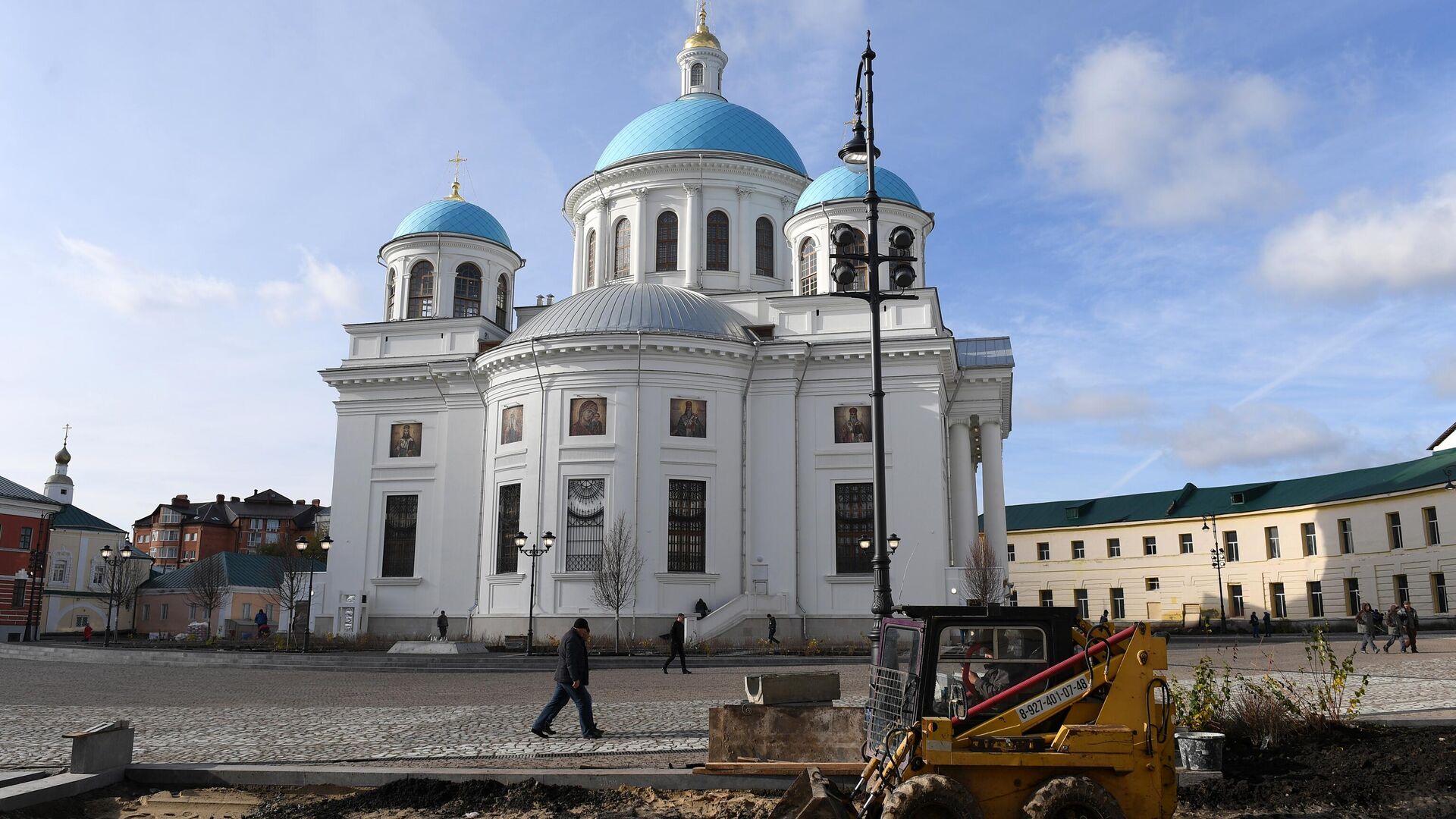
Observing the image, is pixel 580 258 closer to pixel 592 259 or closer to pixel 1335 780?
pixel 592 259

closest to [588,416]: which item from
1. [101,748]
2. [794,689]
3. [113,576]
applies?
[794,689]

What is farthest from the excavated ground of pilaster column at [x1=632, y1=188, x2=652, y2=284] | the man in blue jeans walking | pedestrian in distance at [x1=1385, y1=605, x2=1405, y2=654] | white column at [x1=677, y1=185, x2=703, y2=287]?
pilaster column at [x1=632, y1=188, x2=652, y2=284]

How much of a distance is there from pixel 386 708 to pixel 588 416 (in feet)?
58.1

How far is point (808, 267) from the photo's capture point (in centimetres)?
3662

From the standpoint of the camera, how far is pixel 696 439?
32.1 metres

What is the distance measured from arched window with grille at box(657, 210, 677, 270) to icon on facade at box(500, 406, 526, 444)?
8596mm

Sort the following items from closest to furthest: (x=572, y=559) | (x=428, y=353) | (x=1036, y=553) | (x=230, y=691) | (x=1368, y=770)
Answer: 1. (x=1368, y=770)
2. (x=230, y=691)
3. (x=572, y=559)
4. (x=428, y=353)
5. (x=1036, y=553)

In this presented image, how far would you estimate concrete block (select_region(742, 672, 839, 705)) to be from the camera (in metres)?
9.41

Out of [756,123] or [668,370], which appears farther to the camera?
[756,123]

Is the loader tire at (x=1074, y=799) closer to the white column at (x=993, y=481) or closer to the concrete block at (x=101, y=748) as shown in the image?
the concrete block at (x=101, y=748)

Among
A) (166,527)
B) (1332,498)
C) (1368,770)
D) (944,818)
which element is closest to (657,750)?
(944,818)

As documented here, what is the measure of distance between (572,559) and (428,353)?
1033 centimetres

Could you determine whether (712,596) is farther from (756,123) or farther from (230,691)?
(756,123)

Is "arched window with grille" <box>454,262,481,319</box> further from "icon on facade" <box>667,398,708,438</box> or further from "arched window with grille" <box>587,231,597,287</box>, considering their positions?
"icon on facade" <box>667,398,708,438</box>
